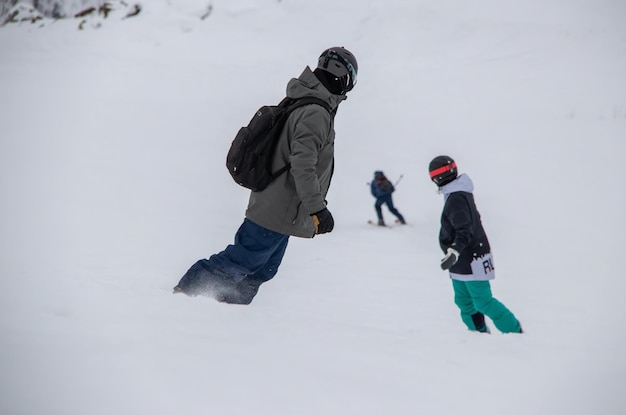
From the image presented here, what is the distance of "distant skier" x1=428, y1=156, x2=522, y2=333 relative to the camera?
12.8 ft

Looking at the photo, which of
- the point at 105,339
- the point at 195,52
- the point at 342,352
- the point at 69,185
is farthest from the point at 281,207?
the point at 195,52

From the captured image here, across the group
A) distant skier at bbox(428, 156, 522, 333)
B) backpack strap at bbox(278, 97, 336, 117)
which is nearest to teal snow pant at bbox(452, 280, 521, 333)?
distant skier at bbox(428, 156, 522, 333)

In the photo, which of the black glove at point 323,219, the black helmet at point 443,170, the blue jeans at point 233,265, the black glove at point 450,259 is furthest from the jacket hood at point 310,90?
the black glove at point 450,259

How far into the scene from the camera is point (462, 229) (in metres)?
3.88

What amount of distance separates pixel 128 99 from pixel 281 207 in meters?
15.4

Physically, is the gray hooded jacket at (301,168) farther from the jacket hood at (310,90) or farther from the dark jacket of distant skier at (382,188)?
the dark jacket of distant skier at (382,188)

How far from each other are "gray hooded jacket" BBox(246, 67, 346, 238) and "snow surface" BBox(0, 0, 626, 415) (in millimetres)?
611

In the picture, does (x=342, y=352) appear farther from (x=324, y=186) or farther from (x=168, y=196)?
(x=168, y=196)

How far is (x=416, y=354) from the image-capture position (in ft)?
8.64

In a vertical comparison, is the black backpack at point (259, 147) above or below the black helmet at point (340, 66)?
below

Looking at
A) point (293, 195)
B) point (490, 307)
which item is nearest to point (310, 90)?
point (293, 195)

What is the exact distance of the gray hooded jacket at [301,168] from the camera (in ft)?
9.78

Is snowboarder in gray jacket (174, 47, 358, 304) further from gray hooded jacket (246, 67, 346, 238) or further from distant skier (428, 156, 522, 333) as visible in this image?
distant skier (428, 156, 522, 333)

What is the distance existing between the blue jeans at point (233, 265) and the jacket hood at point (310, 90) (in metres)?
0.90
